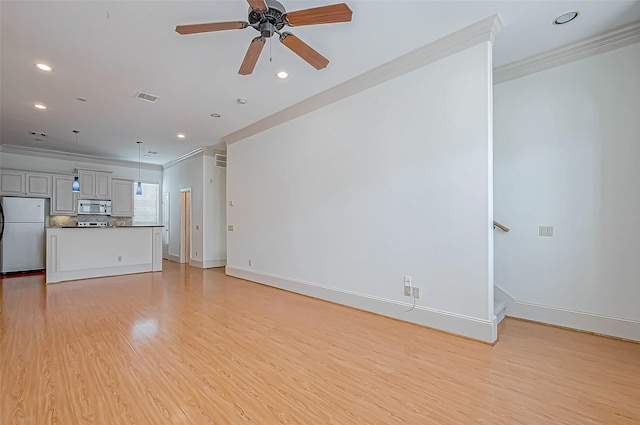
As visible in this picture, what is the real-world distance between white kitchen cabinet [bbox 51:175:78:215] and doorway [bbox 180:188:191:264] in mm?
2553

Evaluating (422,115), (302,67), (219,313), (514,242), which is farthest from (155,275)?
(514,242)

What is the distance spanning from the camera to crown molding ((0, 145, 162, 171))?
7.29 meters

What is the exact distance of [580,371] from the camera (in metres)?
2.33

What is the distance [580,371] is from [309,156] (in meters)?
3.88

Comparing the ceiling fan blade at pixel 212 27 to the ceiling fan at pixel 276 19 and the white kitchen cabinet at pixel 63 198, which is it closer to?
the ceiling fan at pixel 276 19

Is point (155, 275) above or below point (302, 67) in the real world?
below

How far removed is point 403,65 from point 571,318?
10.9 feet

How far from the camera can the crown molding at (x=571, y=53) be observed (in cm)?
291

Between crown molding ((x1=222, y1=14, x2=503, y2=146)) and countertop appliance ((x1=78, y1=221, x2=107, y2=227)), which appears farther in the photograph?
countertop appliance ((x1=78, y1=221, x2=107, y2=227))

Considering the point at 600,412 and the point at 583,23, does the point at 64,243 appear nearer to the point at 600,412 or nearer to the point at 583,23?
the point at 600,412

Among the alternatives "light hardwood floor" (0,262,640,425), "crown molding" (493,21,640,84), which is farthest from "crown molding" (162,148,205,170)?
"crown molding" (493,21,640,84)

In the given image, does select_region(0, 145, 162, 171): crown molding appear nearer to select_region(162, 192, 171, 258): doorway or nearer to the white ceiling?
select_region(162, 192, 171, 258): doorway

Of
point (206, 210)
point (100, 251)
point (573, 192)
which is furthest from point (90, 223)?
point (573, 192)

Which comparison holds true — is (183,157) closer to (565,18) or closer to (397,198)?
(397,198)
